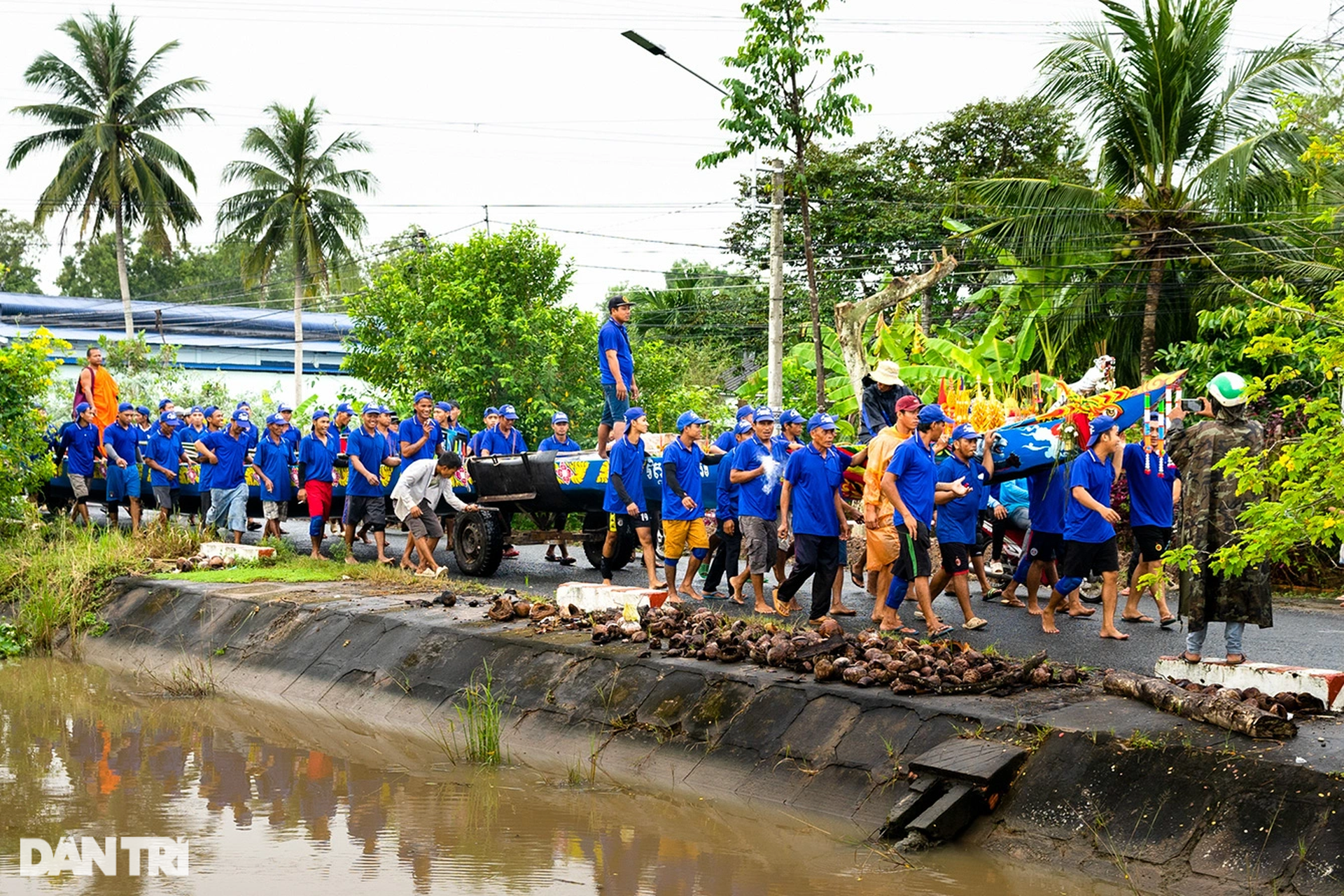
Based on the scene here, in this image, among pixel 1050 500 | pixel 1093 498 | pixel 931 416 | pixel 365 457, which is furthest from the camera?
pixel 365 457

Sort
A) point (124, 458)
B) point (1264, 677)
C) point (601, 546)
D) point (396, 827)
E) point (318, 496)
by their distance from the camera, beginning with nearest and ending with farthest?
point (1264, 677)
point (396, 827)
point (601, 546)
point (318, 496)
point (124, 458)

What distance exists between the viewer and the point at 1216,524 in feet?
26.3

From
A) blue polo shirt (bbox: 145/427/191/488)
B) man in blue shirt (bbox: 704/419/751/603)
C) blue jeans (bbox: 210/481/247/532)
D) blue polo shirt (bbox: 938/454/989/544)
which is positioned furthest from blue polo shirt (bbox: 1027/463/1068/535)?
blue polo shirt (bbox: 145/427/191/488)

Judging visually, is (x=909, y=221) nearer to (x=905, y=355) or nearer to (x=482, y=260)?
(x=905, y=355)

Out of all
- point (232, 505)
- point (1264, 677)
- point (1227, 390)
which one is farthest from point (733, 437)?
point (232, 505)

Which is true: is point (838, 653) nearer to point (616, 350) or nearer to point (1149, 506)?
point (1149, 506)

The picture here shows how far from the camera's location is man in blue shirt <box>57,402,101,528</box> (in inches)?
739

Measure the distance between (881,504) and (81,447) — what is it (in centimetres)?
1276

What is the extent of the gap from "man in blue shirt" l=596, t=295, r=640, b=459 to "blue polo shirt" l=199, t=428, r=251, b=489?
5469 mm

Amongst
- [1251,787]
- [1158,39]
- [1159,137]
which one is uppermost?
[1158,39]

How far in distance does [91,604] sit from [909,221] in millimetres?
20132

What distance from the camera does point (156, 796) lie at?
8352 millimetres

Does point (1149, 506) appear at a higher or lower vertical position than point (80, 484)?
higher

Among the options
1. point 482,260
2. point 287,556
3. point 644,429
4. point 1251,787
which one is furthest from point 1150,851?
point 482,260
